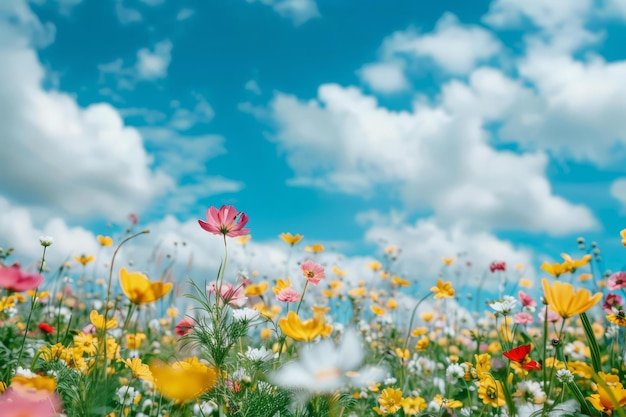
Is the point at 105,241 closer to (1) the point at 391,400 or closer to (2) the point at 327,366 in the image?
(1) the point at 391,400

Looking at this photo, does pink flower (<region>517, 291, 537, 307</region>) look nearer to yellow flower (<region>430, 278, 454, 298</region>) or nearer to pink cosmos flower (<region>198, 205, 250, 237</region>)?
yellow flower (<region>430, 278, 454, 298</region>)

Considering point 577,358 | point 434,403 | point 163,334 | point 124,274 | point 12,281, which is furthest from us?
point 163,334

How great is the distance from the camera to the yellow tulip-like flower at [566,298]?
3.26 ft

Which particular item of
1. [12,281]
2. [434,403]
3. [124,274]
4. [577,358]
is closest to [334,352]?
[124,274]

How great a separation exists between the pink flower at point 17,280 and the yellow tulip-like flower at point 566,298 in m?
0.94

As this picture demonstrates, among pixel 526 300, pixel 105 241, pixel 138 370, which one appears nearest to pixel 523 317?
pixel 526 300

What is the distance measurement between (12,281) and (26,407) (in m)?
0.31

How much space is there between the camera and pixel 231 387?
50.4 inches

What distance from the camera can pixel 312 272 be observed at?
159 cm

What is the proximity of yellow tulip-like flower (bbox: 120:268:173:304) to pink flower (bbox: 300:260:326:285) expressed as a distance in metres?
0.71

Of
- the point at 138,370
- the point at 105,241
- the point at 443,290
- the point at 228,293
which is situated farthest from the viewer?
the point at 105,241

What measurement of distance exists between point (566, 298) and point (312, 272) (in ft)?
2.46

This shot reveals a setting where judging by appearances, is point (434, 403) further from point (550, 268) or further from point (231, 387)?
point (231, 387)

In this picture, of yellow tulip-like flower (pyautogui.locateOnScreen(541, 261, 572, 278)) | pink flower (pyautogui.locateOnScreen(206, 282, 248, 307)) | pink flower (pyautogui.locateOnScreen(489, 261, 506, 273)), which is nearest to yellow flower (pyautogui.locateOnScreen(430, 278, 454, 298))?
yellow tulip-like flower (pyautogui.locateOnScreen(541, 261, 572, 278))
